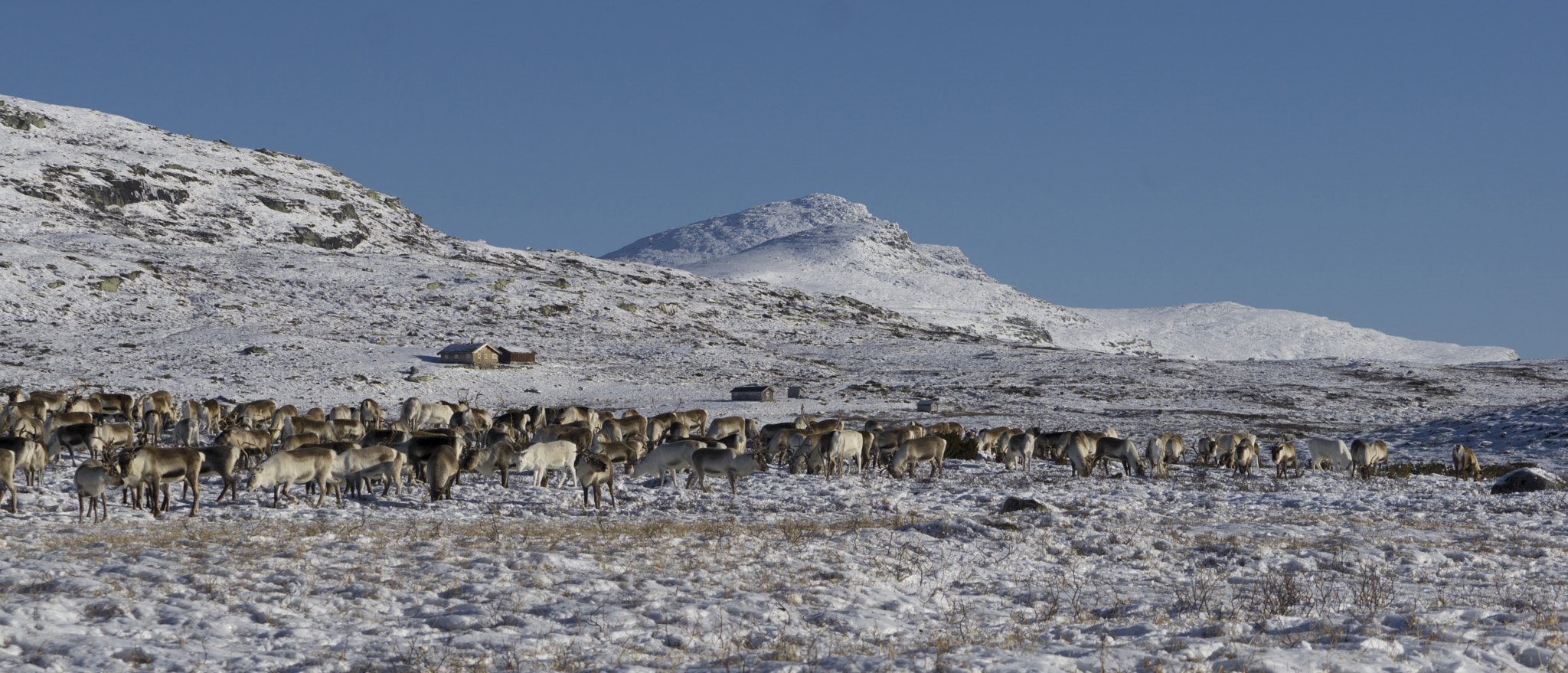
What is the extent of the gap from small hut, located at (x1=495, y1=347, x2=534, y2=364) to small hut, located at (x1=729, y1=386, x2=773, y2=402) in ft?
61.8

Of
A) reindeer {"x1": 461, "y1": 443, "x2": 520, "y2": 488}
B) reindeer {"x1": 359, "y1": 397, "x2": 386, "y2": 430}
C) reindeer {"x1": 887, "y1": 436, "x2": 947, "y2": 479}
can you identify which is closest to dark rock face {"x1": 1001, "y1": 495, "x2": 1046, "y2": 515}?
reindeer {"x1": 887, "y1": 436, "x2": 947, "y2": 479}

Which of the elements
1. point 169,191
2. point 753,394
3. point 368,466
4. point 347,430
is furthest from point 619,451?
point 169,191

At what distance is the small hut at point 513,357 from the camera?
231 ft

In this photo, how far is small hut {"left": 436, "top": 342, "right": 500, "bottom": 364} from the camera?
68.9 m

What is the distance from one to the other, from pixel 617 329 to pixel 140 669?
9009cm

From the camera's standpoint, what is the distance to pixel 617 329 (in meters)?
98.0

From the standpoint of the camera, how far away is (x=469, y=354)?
6888 centimetres

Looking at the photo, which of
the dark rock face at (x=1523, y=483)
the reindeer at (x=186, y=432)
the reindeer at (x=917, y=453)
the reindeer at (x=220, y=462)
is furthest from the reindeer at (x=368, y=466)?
the dark rock face at (x=1523, y=483)

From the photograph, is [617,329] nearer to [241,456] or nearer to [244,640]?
[241,456]

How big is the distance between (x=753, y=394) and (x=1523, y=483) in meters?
37.7

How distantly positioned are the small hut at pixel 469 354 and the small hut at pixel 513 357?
650 mm

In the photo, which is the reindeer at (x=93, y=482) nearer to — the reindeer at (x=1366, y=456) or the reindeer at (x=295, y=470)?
the reindeer at (x=295, y=470)

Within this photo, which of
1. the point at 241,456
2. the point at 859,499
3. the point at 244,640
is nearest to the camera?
the point at 244,640

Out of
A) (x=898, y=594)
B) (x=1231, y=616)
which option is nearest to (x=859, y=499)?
(x=898, y=594)
